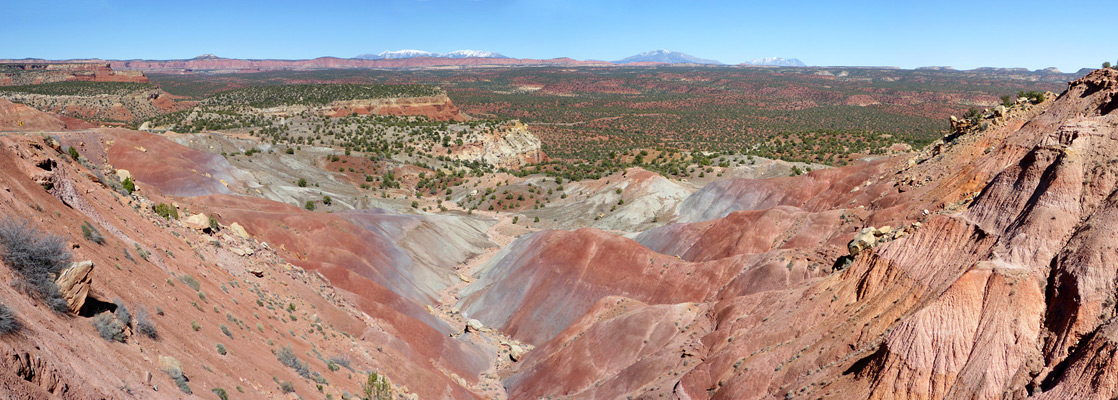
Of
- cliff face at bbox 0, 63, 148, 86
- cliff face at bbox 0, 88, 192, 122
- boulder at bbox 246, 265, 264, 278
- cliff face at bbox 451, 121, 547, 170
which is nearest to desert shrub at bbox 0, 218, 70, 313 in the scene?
boulder at bbox 246, 265, 264, 278

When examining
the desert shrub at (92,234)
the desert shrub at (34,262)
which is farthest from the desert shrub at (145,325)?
the desert shrub at (92,234)

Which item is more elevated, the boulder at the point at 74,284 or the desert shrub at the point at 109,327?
the boulder at the point at 74,284

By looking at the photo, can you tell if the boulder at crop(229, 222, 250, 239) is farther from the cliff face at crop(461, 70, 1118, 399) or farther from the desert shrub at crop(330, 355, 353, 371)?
the cliff face at crop(461, 70, 1118, 399)

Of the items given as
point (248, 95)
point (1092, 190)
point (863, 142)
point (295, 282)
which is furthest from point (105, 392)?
point (248, 95)

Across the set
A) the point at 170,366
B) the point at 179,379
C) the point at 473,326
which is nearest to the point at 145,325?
the point at 170,366

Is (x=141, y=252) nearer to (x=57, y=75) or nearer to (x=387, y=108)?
(x=387, y=108)

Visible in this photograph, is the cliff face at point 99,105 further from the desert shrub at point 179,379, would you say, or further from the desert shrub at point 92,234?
the desert shrub at point 179,379
